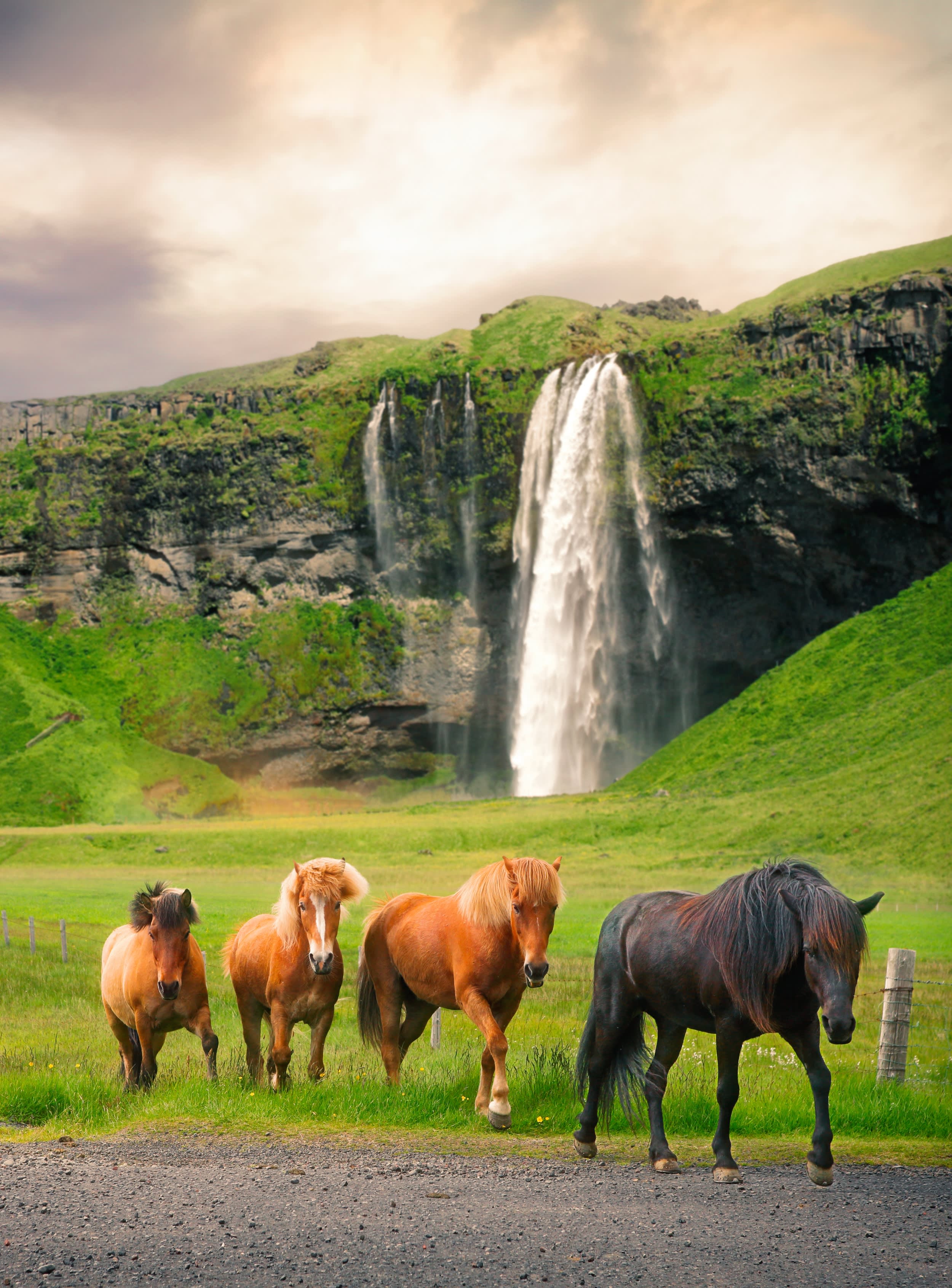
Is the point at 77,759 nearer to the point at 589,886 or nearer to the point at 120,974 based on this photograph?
the point at 589,886

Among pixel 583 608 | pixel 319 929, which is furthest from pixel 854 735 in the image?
pixel 319 929

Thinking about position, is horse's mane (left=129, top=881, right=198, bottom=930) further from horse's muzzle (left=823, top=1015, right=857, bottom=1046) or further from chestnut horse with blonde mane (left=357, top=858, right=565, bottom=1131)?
horse's muzzle (left=823, top=1015, right=857, bottom=1046)

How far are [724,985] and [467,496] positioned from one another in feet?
296

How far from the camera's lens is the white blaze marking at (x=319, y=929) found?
1048 cm

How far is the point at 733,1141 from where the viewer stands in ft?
31.4

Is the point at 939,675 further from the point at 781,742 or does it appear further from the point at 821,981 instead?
the point at 821,981

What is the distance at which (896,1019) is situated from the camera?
11.7 m

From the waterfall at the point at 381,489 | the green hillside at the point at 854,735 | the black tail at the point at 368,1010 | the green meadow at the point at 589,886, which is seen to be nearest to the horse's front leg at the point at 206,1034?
the green meadow at the point at 589,886

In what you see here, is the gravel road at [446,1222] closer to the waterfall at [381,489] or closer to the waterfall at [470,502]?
the waterfall at [470,502]

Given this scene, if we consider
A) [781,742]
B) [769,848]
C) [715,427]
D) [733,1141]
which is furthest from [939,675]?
[733,1141]

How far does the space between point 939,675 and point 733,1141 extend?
179 ft

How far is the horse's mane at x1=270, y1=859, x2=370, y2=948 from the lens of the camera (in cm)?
1088

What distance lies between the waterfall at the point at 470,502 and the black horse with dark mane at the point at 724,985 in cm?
8790

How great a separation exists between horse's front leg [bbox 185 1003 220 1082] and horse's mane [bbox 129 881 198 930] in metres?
1.00
